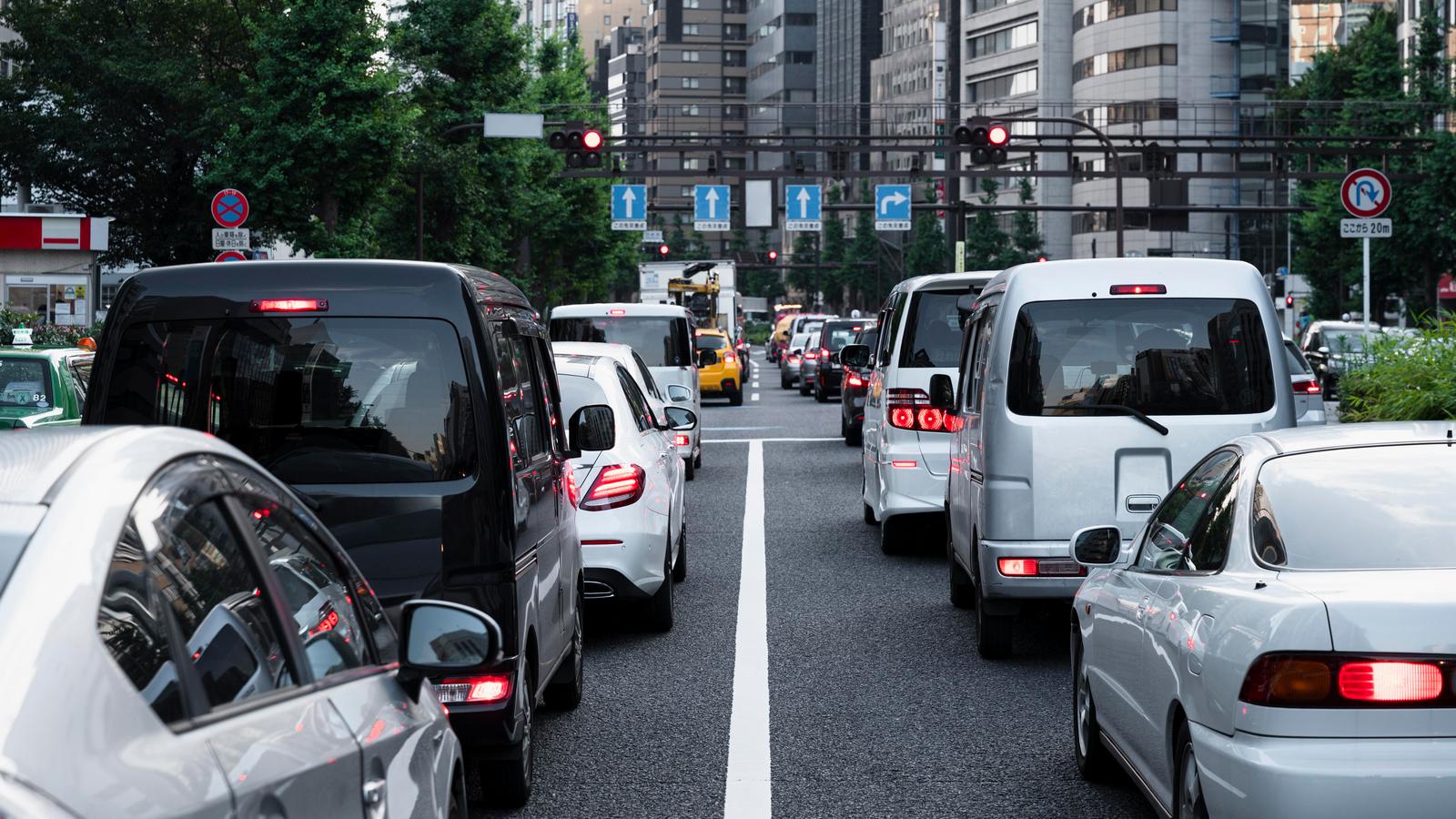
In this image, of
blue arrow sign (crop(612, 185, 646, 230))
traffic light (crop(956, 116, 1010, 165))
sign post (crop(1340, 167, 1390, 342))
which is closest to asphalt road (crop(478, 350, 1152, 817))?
sign post (crop(1340, 167, 1390, 342))

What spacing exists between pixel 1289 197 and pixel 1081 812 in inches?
3731

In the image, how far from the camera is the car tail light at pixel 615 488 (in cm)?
990

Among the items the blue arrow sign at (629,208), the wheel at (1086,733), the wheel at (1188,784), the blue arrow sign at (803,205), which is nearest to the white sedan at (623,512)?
the wheel at (1086,733)

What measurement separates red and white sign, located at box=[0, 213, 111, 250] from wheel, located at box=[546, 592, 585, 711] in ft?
170

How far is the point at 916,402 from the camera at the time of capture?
532 inches

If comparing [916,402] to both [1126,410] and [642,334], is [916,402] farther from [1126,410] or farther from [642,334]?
[642,334]

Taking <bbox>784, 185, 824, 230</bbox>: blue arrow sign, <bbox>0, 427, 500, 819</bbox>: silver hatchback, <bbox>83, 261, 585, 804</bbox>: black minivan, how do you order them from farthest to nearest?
<bbox>784, 185, 824, 230</bbox>: blue arrow sign → <bbox>83, 261, 585, 804</bbox>: black minivan → <bbox>0, 427, 500, 819</bbox>: silver hatchback

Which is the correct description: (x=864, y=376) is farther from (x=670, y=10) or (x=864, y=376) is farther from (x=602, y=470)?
(x=670, y=10)

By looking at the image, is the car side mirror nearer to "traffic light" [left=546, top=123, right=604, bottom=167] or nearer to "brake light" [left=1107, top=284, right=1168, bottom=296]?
"brake light" [left=1107, top=284, right=1168, bottom=296]

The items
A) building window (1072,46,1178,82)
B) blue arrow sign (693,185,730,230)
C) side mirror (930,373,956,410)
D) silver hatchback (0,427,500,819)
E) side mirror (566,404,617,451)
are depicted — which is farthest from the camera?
building window (1072,46,1178,82)

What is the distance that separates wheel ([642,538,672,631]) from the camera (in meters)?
10.3

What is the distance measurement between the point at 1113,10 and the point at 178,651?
110 metres

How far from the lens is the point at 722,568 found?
1327cm

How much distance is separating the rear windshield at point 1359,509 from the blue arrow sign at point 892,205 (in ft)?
199
